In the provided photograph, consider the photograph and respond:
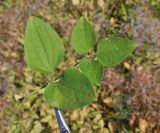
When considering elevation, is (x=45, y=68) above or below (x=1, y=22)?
above

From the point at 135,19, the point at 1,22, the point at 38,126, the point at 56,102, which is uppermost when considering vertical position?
the point at 56,102

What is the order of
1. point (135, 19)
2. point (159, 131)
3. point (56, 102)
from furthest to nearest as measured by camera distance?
point (135, 19)
point (159, 131)
point (56, 102)

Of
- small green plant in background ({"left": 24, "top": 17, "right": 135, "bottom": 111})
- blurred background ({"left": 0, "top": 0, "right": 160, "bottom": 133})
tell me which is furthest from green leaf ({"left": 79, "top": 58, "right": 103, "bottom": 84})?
blurred background ({"left": 0, "top": 0, "right": 160, "bottom": 133})

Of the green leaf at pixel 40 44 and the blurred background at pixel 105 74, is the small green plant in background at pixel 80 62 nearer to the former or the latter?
the green leaf at pixel 40 44

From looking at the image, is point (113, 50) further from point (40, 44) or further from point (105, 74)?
point (105, 74)

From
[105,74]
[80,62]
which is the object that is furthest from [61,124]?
[105,74]

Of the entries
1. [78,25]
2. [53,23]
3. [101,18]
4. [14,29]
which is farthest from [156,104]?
Answer: [78,25]

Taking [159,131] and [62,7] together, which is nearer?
[159,131]

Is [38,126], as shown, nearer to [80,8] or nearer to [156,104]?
[156,104]
